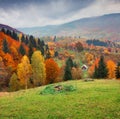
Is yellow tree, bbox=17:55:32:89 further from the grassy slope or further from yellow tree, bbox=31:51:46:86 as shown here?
the grassy slope

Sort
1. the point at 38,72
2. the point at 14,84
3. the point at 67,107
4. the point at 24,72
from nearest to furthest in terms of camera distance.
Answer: the point at 67,107
the point at 14,84
the point at 24,72
the point at 38,72

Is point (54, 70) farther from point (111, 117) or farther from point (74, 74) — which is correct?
point (111, 117)

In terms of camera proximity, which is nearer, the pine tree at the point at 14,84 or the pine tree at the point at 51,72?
the pine tree at the point at 14,84

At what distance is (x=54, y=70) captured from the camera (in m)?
106

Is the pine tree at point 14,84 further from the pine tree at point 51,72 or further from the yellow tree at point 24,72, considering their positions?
the pine tree at point 51,72

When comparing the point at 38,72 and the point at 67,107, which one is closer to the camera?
the point at 67,107

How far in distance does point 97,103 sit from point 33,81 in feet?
241

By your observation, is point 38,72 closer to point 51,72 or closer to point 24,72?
point 24,72

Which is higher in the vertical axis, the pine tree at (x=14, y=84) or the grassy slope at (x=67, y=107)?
the grassy slope at (x=67, y=107)

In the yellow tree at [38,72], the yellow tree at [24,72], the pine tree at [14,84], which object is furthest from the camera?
the yellow tree at [38,72]

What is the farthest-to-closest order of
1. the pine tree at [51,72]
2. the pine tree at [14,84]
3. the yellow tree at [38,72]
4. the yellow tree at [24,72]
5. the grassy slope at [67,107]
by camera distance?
1. the pine tree at [51,72]
2. the yellow tree at [38,72]
3. the yellow tree at [24,72]
4. the pine tree at [14,84]
5. the grassy slope at [67,107]

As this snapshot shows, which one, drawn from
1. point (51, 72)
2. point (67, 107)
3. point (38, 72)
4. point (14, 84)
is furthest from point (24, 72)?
point (67, 107)

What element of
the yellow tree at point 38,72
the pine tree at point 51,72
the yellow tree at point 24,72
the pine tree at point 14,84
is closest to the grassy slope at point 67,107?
the pine tree at point 14,84

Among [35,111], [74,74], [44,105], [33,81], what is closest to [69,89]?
[44,105]
